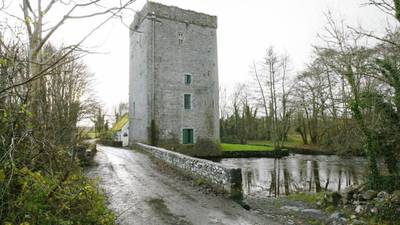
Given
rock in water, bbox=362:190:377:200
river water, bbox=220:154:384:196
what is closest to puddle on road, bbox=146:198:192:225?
river water, bbox=220:154:384:196

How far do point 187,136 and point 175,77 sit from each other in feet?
17.3

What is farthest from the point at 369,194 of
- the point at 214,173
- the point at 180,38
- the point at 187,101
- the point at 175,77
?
the point at 180,38

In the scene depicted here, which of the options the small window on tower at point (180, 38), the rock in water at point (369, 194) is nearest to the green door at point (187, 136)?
the small window on tower at point (180, 38)

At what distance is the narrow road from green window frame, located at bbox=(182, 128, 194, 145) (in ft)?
43.7

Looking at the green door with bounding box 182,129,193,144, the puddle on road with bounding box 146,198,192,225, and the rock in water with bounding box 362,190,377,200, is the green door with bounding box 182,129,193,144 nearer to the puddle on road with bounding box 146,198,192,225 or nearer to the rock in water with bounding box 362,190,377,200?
the puddle on road with bounding box 146,198,192,225

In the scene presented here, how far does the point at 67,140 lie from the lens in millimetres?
6180

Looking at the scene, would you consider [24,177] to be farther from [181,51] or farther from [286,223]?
[181,51]

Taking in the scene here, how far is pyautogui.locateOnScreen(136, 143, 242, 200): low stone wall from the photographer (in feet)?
→ 25.8

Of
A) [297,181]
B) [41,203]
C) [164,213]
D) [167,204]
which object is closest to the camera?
[41,203]

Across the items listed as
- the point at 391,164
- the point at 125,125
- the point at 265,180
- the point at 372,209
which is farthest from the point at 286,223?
the point at 125,125

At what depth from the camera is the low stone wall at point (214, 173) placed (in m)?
7.85

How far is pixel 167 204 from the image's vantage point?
22.7 feet

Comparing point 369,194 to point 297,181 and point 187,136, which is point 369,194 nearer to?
point 297,181

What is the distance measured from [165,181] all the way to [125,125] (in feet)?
85.1
